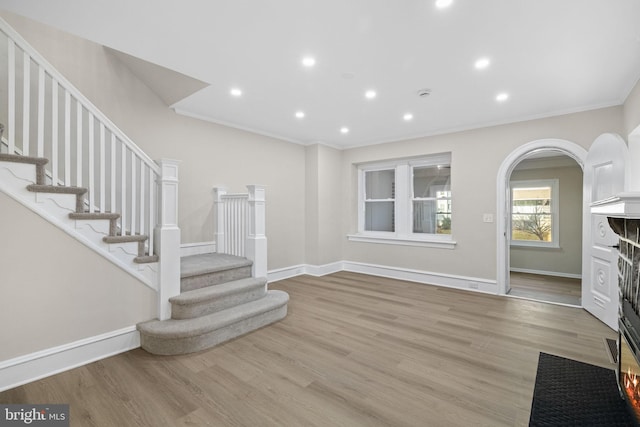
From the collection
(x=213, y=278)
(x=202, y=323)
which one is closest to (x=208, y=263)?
(x=213, y=278)

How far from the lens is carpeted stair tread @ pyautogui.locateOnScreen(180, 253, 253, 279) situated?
3.18 m

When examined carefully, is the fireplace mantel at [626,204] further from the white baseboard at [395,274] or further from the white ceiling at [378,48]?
the white baseboard at [395,274]

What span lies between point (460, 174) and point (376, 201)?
5.90ft

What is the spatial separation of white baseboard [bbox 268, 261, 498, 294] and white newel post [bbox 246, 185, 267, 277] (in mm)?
1434

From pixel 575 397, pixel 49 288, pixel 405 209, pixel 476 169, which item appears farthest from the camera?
pixel 405 209

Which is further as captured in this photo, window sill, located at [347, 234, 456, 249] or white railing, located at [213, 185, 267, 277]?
window sill, located at [347, 234, 456, 249]

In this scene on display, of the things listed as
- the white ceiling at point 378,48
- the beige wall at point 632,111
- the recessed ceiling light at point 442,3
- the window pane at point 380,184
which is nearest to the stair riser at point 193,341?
the white ceiling at point 378,48

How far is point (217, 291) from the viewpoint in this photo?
310 cm

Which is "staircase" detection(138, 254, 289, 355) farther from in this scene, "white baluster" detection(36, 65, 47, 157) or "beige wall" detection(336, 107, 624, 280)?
"beige wall" detection(336, 107, 624, 280)

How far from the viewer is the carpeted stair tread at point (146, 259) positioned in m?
2.73

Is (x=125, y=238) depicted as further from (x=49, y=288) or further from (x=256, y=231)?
(x=256, y=231)

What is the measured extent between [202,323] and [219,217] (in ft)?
6.20

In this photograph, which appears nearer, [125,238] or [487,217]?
[125,238]

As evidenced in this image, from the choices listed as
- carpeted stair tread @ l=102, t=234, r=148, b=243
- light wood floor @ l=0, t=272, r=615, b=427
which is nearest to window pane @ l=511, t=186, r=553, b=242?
light wood floor @ l=0, t=272, r=615, b=427
